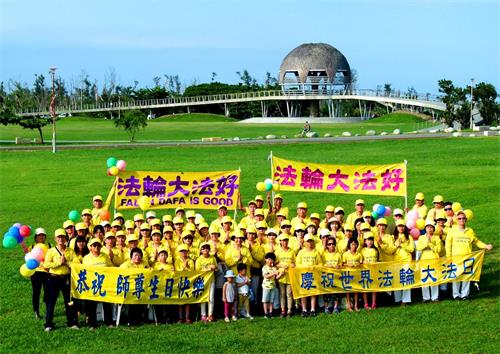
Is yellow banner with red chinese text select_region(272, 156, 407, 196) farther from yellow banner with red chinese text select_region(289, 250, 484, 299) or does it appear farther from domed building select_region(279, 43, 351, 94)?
domed building select_region(279, 43, 351, 94)

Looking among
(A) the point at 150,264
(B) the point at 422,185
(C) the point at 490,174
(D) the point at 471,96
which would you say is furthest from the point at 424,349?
(D) the point at 471,96

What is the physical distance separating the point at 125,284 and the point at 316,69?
301ft

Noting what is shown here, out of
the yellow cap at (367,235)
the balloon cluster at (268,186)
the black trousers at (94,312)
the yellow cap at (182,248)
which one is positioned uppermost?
the balloon cluster at (268,186)

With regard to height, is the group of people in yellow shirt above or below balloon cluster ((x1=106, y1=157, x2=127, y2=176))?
below

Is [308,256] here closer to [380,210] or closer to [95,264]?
[95,264]

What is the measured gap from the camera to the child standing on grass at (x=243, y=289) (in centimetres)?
1366

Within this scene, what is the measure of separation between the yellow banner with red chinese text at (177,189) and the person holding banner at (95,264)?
13.9ft

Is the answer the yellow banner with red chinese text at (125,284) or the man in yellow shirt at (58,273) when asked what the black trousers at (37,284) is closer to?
the man in yellow shirt at (58,273)

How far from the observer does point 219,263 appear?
13.9m

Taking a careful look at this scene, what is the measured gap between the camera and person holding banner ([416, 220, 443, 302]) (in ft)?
47.7

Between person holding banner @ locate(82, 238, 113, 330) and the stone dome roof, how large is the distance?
91281 mm

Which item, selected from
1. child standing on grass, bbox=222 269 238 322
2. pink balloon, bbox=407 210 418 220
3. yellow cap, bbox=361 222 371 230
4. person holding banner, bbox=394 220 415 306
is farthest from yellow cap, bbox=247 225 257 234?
pink balloon, bbox=407 210 418 220

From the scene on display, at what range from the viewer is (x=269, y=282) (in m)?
13.7

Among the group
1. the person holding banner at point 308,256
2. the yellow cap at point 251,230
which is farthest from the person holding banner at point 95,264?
the person holding banner at point 308,256
